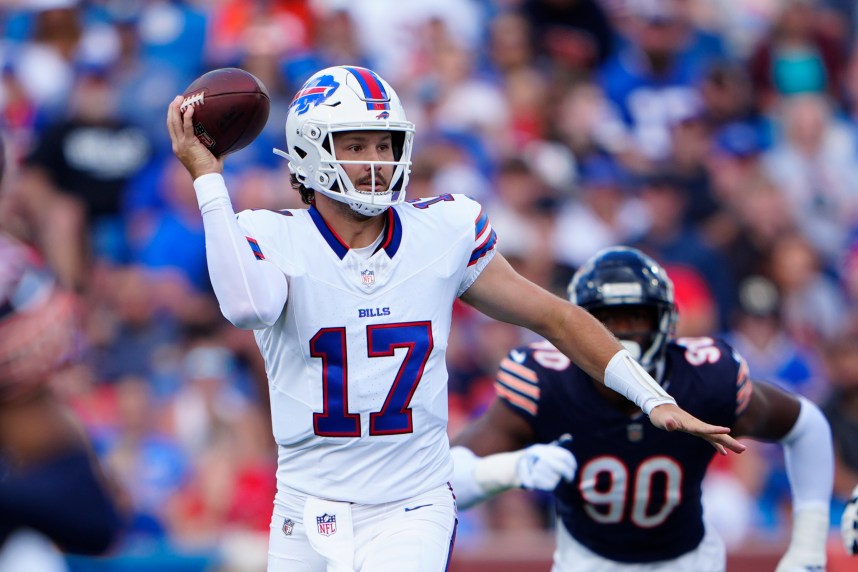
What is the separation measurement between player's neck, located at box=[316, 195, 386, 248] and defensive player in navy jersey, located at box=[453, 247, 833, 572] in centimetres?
104

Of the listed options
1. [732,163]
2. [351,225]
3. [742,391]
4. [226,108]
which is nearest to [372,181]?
[351,225]

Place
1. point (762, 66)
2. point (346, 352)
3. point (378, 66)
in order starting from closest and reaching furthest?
point (346, 352) < point (378, 66) < point (762, 66)

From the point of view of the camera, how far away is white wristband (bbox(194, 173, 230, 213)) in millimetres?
3943

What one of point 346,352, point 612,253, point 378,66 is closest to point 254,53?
point 378,66

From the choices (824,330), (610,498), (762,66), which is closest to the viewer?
(610,498)

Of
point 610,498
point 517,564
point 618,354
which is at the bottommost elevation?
point 517,564

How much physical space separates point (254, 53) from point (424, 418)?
5.48 metres

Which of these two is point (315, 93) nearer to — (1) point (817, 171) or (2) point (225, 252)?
(2) point (225, 252)

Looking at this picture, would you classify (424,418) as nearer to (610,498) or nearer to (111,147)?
(610,498)

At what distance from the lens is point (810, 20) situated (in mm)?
10992

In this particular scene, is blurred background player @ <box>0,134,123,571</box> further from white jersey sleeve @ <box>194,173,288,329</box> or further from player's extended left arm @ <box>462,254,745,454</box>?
player's extended left arm @ <box>462,254,745,454</box>

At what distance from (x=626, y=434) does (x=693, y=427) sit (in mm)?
970

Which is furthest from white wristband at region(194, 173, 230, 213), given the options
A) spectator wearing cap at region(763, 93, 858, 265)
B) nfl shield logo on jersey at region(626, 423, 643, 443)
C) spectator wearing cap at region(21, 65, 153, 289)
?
spectator wearing cap at region(763, 93, 858, 265)

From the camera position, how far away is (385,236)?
4.34 m
